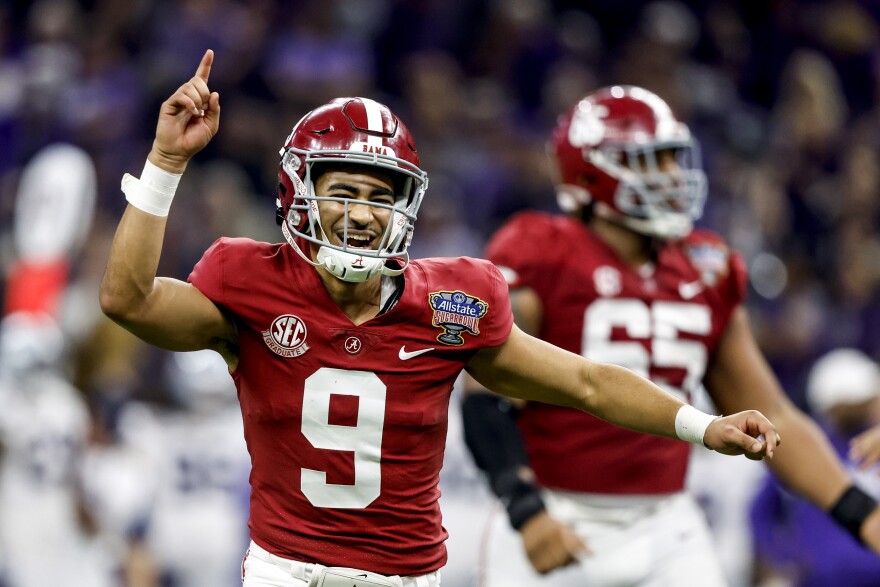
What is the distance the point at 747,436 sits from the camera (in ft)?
10.5

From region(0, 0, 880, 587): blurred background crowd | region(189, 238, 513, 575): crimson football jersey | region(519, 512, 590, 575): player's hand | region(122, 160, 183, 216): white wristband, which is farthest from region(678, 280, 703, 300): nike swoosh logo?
region(0, 0, 880, 587): blurred background crowd

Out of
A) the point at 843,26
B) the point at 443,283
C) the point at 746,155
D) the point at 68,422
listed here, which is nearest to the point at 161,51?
the point at 68,422

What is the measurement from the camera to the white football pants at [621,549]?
14.5ft

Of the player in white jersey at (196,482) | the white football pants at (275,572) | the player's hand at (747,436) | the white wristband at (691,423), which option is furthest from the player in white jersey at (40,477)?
the player's hand at (747,436)

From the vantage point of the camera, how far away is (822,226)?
1019cm

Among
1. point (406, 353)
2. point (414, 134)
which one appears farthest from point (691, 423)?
point (414, 134)

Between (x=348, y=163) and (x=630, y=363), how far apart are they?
1.49 metres

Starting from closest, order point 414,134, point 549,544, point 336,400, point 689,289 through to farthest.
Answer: point 336,400, point 549,544, point 689,289, point 414,134

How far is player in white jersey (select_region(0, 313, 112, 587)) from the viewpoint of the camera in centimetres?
833

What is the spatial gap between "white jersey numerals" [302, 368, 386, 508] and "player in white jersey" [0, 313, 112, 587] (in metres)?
5.30

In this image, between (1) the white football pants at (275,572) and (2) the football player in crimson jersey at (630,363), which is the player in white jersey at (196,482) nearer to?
(2) the football player in crimson jersey at (630,363)

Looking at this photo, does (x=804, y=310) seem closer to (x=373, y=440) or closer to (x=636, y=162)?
(x=636, y=162)

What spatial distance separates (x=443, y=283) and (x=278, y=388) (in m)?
0.47

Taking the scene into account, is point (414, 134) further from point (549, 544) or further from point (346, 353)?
point (346, 353)
